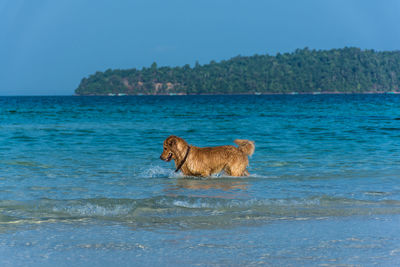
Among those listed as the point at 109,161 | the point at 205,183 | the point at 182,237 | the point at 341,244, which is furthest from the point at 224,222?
the point at 109,161

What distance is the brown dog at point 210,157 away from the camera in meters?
10.8

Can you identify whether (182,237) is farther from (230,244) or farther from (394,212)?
(394,212)

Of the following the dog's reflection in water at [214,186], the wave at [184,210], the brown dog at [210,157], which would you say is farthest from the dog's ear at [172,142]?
the wave at [184,210]

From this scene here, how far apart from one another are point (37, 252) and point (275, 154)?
11088 millimetres

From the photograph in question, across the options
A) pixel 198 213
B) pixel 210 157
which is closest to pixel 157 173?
pixel 210 157

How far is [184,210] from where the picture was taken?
7738mm

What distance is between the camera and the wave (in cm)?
711

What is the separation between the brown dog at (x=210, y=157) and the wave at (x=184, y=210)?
2.18 m

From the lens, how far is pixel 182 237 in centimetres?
618

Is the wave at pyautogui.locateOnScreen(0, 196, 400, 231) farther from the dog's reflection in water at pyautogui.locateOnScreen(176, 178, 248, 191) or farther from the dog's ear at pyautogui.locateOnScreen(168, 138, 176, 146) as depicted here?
the dog's ear at pyautogui.locateOnScreen(168, 138, 176, 146)

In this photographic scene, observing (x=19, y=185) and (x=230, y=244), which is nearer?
(x=230, y=244)

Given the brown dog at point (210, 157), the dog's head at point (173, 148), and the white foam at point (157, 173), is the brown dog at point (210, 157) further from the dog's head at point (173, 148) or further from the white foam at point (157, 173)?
the white foam at point (157, 173)

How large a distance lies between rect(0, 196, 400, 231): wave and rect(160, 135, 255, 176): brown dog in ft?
7.16

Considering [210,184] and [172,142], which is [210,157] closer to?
[210,184]
